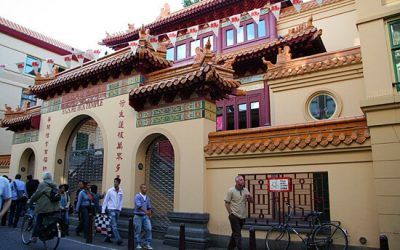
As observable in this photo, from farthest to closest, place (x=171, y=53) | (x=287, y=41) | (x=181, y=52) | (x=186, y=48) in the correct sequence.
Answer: (x=171, y=53), (x=181, y=52), (x=186, y=48), (x=287, y=41)

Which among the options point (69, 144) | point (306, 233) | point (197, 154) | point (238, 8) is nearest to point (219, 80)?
point (197, 154)

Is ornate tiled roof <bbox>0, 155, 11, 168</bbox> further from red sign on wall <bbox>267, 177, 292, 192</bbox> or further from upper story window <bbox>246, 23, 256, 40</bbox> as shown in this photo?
red sign on wall <bbox>267, 177, 292, 192</bbox>

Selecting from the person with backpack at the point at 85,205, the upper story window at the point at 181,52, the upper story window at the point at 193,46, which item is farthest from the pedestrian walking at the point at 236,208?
the upper story window at the point at 181,52

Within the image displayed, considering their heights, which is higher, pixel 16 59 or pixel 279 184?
pixel 16 59

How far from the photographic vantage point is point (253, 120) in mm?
15016

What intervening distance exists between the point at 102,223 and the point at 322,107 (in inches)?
321

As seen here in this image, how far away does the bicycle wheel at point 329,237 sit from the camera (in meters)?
7.61

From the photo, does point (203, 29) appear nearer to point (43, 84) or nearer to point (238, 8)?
point (238, 8)

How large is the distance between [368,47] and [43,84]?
12250mm

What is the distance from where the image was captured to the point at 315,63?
40.4 ft

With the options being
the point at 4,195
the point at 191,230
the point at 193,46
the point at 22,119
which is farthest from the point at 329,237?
the point at 193,46

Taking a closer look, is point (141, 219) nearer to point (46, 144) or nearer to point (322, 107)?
point (322, 107)

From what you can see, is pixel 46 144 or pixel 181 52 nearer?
pixel 46 144

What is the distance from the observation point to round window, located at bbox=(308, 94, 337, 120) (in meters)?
12.2
